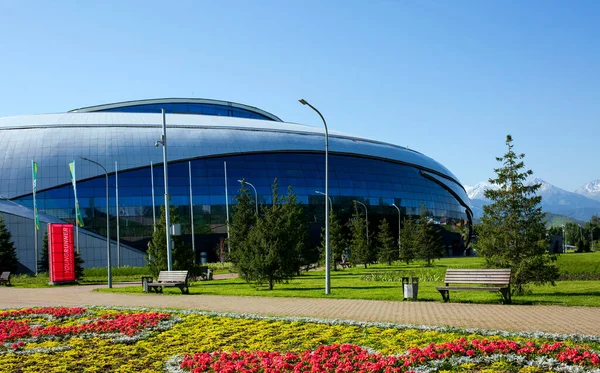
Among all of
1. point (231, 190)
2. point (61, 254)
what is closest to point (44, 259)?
point (61, 254)

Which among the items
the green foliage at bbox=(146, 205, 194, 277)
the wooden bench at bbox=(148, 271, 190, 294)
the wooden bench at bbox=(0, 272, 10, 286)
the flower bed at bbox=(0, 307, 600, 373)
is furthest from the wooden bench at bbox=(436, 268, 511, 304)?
the wooden bench at bbox=(0, 272, 10, 286)

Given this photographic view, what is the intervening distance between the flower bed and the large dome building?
4005 cm

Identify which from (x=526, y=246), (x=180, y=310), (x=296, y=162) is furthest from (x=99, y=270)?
(x=526, y=246)

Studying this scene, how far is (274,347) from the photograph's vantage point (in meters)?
10.9

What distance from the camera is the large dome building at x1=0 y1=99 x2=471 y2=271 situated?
180ft

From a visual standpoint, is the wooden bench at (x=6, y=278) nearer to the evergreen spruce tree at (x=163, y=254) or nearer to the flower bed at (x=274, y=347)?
the evergreen spruce tree at (x=163, y=254)

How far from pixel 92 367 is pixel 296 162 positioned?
54.4m

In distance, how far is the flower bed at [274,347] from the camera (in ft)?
29.5

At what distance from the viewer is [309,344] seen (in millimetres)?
11008

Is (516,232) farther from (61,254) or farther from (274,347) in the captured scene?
(61,254)

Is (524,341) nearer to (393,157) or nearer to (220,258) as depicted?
(220,258)

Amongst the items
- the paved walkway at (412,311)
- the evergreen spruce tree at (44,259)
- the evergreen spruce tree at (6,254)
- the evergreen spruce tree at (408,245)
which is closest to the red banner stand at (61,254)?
the evergreen spruce tree at (6,254)

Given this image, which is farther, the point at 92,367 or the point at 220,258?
the point at 220,258

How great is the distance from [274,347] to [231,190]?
48738mm
